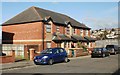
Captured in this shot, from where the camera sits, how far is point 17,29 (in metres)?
41.4

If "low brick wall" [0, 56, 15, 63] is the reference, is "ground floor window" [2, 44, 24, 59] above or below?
above

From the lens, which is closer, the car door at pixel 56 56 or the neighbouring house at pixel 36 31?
the car door at pixel 56 56

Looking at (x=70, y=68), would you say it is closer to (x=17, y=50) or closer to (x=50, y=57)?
(x=50, y=57)

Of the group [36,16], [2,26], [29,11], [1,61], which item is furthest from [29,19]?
[1,61]

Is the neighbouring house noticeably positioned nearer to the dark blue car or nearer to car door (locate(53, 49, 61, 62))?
the dark blue car

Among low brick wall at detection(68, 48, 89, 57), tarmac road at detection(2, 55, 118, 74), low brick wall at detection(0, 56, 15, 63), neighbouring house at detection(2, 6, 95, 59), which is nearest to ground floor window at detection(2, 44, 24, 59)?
neighbouring house at detection(2, 6, 95, 59)

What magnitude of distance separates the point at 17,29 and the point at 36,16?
454cm

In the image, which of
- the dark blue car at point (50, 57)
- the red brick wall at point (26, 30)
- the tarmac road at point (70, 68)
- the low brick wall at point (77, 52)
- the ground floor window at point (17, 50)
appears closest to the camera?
the tarmac road at point (70, 68)

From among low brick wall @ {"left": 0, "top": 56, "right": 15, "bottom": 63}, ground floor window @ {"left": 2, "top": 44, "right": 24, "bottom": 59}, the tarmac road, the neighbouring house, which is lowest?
the tarmac road

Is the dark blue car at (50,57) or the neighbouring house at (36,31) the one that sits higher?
the neighbouring house at (36,31)

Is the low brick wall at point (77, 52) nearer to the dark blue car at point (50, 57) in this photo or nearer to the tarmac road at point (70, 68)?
the dark blue car at point (50, 57)

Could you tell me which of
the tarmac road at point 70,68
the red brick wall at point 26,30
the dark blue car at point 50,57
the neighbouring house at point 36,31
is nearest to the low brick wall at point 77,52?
the neighbouring house at point 36,31

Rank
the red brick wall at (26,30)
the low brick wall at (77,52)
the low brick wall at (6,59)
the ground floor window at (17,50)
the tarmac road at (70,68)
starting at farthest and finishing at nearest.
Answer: the red brick wall at (26,30), the low brick wall at (77,52), the ground floor window at (17,50), the low brick wall at (6,59), the tarmac road at (70,68)

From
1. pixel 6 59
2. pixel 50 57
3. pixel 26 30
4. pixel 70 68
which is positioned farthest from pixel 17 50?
pixel 70 68
